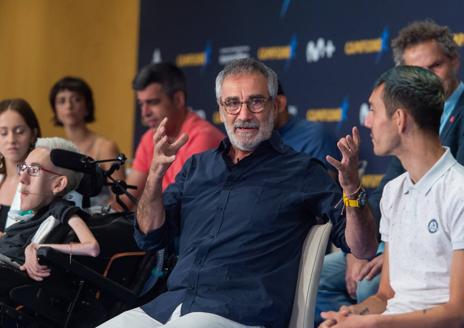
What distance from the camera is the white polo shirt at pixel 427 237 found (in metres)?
2.70

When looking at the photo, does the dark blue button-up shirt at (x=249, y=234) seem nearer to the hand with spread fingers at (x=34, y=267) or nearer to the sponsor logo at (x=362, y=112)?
the hand with spread fingers at (x=34, y=267)

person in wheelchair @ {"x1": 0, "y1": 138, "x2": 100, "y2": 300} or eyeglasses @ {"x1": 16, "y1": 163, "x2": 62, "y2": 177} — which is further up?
eyeglasses @ {"x1": 16, "y1": 163, "x2": 62, "y2": 177}

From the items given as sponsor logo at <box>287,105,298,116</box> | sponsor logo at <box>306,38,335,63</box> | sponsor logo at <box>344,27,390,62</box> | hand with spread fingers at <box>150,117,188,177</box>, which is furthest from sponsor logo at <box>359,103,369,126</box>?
hand with spread fingers at <box>150,117,188,177</box>

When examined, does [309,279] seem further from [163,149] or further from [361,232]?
[163,149]

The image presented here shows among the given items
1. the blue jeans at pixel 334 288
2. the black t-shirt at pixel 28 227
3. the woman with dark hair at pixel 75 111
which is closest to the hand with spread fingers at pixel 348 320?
the black t-shirt at pixel 28 227

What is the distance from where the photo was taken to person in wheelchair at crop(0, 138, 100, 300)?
12.2 feet

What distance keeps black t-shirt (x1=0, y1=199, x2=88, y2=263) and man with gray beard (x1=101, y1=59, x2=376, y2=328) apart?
1.48ft

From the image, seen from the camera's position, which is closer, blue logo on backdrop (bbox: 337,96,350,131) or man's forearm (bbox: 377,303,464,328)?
man's forearm (bbox: 377,303,464,328)

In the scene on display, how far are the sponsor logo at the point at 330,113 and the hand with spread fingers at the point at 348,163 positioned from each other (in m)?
2.98

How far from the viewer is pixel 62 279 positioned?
3746 mm

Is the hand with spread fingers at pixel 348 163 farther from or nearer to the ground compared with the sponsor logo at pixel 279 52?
nearer to the ground

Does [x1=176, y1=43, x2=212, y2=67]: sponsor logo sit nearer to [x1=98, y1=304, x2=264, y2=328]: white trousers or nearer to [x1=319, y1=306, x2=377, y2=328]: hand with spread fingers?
[x1=98, y1=304, x2=264, y2=328]: white trousers

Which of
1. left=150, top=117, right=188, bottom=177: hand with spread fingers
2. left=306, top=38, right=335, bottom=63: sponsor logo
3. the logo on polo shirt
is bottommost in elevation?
the logo on polo shirt

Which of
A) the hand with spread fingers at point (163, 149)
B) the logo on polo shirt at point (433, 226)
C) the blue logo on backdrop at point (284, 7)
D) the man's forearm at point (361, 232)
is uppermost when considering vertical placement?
the blue logo on backdrop at point (284, 7)
